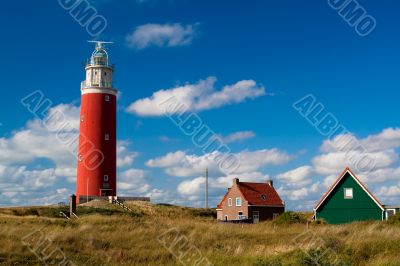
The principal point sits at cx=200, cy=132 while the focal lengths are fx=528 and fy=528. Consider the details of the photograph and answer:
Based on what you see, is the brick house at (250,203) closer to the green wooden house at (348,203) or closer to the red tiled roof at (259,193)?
the red tiled roof at (259,193)

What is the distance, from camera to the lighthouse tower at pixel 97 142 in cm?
5362

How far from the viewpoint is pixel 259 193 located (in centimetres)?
5325

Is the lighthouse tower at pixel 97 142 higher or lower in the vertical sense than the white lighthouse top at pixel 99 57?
lower

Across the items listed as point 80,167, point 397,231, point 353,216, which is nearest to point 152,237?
point 397,231

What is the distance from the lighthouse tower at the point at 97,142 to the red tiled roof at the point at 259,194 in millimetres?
12455

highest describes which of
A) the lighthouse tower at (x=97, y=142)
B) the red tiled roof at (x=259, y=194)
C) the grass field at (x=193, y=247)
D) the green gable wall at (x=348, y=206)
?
the lighthouse tower at (x=97, y=142)

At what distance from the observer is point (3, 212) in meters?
46.3

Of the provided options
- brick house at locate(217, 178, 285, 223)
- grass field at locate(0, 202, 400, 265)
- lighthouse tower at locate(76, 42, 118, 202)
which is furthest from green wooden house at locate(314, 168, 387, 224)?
lighthouse tower at locate(76, 42, 118, 202)

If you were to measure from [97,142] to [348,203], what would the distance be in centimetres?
2657

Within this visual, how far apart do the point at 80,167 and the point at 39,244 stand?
37.5 meters

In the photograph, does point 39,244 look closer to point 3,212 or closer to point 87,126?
point 3,212

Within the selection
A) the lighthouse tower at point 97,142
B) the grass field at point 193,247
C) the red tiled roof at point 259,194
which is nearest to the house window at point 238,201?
the red tiled roof at point 259,194

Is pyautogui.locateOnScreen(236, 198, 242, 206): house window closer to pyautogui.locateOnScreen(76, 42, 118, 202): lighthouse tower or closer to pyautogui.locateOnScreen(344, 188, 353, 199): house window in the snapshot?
pyautogui.locateOnScreen(76, 42, 118, 202): lighthouse tower

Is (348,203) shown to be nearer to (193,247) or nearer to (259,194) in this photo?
(259,194)
